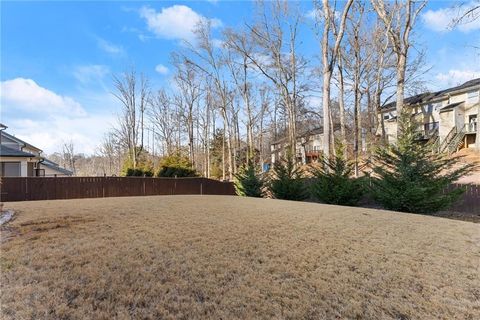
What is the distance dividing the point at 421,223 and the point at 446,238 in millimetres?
1478

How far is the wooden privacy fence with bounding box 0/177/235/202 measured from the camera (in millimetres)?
14469

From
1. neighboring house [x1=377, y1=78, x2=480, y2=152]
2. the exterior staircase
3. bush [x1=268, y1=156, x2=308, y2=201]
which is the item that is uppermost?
neighboring house [x1=377, y1=78, x2=480, y2=152]

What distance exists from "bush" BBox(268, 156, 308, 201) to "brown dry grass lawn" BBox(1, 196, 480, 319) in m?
8.18

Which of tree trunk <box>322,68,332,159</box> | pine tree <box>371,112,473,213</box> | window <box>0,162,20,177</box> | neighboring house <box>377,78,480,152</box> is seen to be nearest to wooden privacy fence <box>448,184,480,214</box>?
pine tree <box>371,112,473,213</box>

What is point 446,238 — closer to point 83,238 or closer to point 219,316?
point 219,316

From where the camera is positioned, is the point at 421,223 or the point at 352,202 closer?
the point at 421,223

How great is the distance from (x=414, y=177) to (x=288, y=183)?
19.2 feet

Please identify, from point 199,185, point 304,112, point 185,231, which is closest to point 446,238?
point 185,231

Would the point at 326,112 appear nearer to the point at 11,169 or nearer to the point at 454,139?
the point at 454,139

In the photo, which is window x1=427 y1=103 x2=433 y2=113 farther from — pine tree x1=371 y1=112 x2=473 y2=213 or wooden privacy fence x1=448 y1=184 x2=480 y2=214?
pine tree x1=371 y1=112 x2=473 y2=213

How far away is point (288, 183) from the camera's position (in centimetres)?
1436

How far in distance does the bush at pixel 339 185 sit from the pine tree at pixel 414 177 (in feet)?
5.56

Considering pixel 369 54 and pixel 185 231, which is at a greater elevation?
pixel 369 54

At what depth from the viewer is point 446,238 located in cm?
553
